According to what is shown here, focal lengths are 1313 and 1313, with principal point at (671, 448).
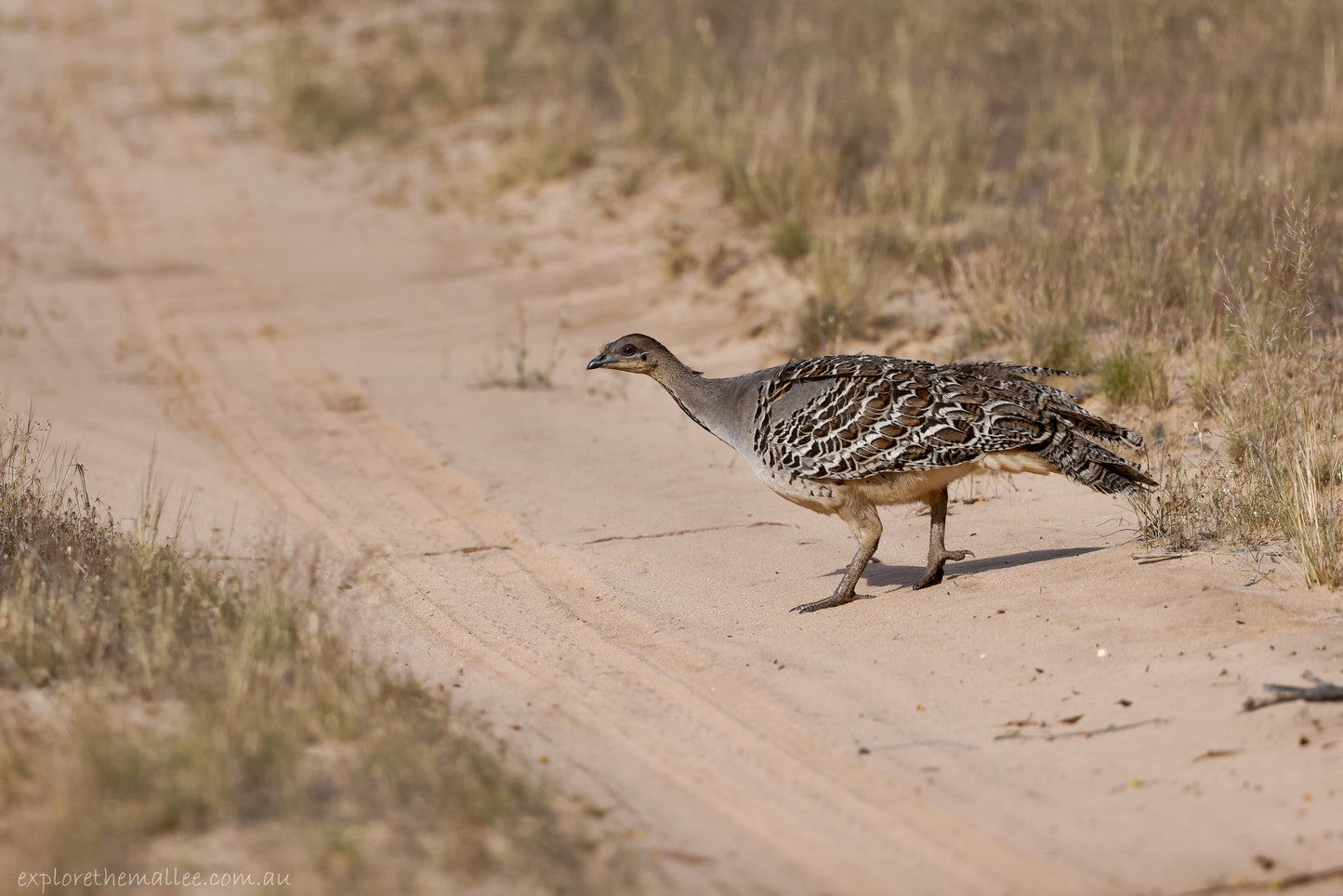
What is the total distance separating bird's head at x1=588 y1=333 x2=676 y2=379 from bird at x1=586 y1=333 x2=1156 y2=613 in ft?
2.13

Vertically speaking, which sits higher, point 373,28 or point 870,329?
point 373,28

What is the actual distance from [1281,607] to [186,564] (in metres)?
4.61

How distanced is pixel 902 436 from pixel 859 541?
588 mm

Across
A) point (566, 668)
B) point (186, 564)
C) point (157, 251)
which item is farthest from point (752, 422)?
point (157, 251)

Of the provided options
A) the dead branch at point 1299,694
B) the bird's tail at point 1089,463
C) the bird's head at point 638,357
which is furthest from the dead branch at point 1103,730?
the bird's head at point 638,357

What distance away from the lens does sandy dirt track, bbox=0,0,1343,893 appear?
13.6 ft

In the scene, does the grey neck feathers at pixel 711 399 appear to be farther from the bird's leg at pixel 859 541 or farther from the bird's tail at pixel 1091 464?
the bird's tail at pixel 1091 464

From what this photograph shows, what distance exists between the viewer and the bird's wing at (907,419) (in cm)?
573

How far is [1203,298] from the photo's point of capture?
857 centimetres

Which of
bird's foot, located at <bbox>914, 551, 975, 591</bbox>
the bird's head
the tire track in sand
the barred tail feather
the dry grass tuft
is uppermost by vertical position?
the bird's head

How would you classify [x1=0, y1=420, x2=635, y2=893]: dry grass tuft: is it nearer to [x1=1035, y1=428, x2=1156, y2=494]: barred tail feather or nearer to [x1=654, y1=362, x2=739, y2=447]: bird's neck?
[x1=654, y1=362, x2=739, y2=447]: bird's neck

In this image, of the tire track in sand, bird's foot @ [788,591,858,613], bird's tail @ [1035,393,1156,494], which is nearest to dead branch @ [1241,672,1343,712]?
the tire track in sand

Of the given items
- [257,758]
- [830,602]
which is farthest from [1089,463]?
[257,758]

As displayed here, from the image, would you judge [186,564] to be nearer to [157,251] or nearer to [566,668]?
[566,668]
